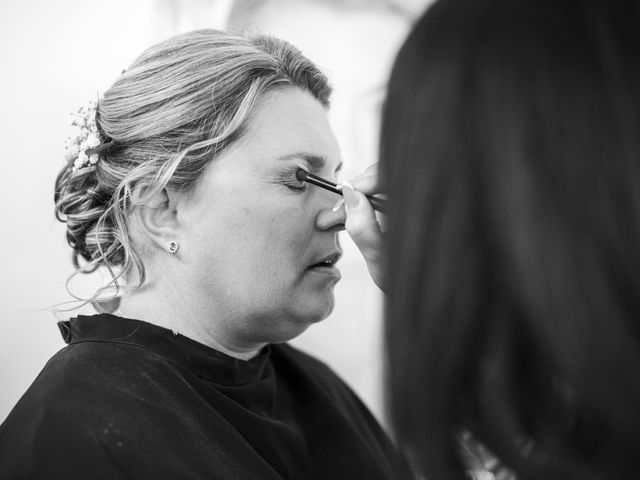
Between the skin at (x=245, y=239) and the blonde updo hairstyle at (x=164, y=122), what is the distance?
3 centimetres

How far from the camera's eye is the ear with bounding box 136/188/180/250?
110 cm

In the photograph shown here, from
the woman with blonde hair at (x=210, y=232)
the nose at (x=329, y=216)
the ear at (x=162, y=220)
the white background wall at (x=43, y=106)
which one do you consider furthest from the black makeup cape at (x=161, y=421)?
the white background wall at (x=43, y=106)

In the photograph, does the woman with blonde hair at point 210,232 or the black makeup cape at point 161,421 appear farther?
the woman with blonde hair at point 210,232

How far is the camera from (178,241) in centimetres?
110

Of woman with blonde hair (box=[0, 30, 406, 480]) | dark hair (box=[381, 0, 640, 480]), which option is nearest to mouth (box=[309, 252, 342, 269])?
woman with blonde hair (box=[0, 30, 406, 480])

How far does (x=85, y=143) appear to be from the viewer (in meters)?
1.15

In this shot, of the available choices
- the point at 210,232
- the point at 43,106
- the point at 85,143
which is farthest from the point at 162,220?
the point at 43,106

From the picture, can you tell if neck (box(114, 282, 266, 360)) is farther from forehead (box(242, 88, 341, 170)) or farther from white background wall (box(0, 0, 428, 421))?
white background wall (box(0, 0, 428, 421))

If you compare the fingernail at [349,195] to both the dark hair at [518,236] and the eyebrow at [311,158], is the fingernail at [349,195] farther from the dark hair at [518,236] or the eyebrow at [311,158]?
the dark hair at [518,236]

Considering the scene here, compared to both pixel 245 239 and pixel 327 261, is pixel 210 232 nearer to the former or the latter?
pixel 245 239

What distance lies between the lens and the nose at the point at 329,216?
3.72 feet

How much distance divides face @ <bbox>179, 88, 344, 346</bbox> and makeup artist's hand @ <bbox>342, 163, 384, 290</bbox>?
13cm

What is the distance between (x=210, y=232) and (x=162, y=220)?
87mm

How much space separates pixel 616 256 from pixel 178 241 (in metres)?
0.73
